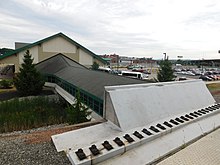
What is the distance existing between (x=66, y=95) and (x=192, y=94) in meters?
9.74

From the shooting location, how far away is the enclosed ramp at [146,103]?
6133mm

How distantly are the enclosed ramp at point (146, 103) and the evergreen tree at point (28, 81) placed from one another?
40.8 feet

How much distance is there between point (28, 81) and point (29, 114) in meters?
5.88

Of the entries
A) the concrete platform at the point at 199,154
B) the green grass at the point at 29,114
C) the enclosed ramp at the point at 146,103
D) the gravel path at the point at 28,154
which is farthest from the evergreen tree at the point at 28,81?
the concrete platform at the point at 199,154

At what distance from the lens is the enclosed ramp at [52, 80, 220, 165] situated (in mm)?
4426

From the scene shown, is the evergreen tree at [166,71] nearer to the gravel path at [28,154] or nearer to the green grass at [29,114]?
the green grass at [29,114]

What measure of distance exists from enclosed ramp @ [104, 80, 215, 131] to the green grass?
5.88m

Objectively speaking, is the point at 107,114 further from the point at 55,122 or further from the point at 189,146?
the point at 55,122

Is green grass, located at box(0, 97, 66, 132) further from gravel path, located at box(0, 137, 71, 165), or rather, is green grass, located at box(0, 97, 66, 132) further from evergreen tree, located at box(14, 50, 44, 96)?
gravel path, located at box(0, 137, 71, 165)

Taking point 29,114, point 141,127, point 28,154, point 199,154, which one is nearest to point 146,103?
point 141,127

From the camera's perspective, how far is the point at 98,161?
4.13 meters

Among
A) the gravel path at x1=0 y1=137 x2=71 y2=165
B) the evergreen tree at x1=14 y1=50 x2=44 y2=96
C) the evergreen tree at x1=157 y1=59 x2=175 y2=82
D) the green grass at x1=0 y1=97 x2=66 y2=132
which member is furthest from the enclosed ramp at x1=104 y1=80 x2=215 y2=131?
the evergreen tree at x1=14 y1=50 x2=44 y2=96

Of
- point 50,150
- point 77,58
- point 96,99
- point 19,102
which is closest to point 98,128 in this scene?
point 50,150

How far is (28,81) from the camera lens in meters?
16.6
